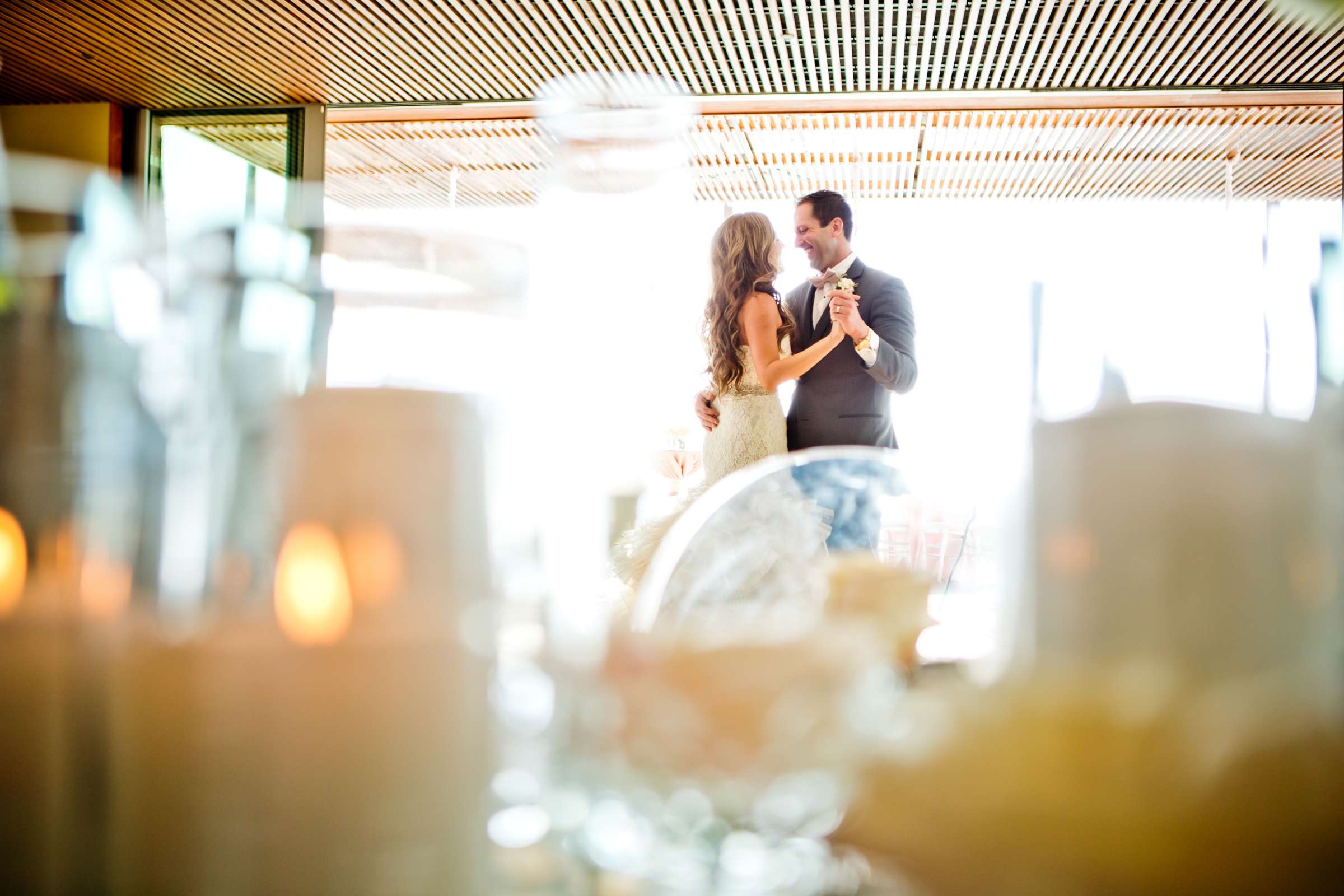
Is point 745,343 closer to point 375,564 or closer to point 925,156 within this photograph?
point 375,564

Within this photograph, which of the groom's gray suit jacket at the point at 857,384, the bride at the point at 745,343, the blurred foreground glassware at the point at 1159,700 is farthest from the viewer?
the bride at the point at 745,343

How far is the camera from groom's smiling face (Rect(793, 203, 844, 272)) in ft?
8.12

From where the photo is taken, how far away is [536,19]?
3.67 metres

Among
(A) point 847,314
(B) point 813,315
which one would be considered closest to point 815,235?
(B) point 813,315

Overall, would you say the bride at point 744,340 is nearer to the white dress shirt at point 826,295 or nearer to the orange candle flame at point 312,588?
the white dress shirt at point 826,295

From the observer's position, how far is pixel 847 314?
7.07 feet

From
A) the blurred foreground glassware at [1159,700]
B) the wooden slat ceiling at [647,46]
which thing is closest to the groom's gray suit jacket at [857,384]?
the wooden slat ceiling at [647,46]

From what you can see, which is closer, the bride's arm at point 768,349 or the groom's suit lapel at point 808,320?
the bride's arm at point 768,349

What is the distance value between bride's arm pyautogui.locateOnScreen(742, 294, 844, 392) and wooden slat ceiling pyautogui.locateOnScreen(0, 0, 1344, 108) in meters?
1.67

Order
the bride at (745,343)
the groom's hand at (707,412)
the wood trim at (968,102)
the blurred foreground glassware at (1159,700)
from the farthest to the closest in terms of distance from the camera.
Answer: the wood trim at (968,102), the groom's hand at (707,412), the bride at (745,343), the blurred foreground glassware at (1159,700)

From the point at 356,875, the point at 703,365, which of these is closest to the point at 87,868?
the point at 356,875

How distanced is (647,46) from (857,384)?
7.11 ft

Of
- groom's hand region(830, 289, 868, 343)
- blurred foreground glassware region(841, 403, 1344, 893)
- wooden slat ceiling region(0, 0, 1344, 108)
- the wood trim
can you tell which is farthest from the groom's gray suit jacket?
the wood trim

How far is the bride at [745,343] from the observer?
2428 millimetres
